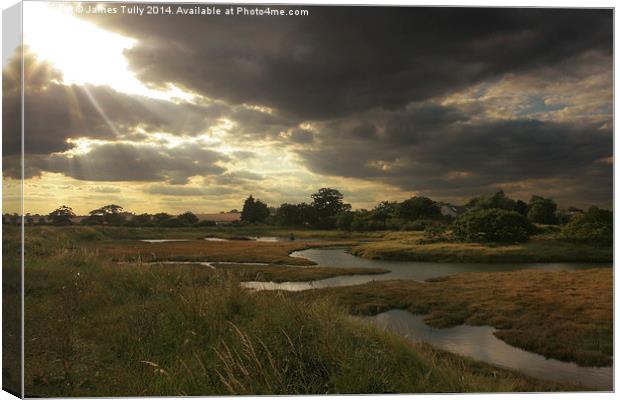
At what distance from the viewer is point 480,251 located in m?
8.18

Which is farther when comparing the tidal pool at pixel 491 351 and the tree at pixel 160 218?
the tree at pixel 160 218

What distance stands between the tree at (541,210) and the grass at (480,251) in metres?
0.40

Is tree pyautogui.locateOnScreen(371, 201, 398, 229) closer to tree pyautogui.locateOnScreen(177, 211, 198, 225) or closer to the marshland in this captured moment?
the marshland

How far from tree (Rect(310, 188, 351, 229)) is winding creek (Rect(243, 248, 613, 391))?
51 centimetres

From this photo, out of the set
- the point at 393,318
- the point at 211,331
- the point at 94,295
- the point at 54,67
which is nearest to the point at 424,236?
the point at 393,318

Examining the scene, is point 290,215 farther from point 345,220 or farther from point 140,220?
point 140,220

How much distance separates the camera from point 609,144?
7664 mm

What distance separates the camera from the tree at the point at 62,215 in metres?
7.41

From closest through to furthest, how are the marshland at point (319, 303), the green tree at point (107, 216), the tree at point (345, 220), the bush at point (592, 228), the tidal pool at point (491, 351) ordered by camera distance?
the marshland at point (319, 303) → the tidal pool at point (491, 351) → the green tree at point (107, 216) → the bush at point (592, 228) → the tree at point (345, 220)

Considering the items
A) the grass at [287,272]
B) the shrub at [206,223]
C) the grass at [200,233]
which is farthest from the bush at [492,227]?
the shrub at [206,223]

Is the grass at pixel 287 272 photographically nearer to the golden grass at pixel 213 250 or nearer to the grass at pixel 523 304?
the golden grass at pixel 213 250

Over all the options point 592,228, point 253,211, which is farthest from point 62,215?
point 592,228

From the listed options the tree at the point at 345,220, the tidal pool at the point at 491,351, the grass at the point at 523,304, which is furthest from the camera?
the tree at the point at 345,220

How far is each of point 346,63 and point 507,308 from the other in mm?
3895
